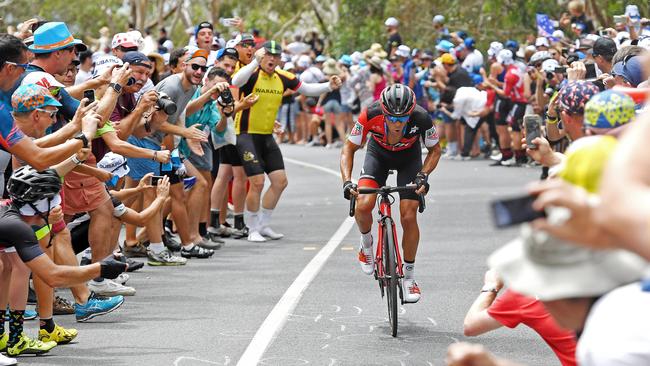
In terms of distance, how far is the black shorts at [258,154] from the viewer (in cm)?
1540

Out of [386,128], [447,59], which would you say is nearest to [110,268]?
[386,128]

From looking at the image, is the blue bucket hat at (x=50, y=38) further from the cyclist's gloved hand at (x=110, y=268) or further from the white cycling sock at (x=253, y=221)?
the white cycling sock at (x=253, y=221)

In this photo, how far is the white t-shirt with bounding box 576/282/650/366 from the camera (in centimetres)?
357

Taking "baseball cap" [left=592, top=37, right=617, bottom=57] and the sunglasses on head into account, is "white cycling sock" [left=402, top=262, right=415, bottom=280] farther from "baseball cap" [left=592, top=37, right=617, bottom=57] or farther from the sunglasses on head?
"baseball cap" [left=592, top=37, right=617, bottom=57]

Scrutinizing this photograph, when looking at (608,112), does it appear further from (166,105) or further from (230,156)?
(230,156)

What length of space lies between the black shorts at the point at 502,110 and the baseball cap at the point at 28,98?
1704 cm

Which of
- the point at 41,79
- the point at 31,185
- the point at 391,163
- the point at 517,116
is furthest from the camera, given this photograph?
the point at 517,116

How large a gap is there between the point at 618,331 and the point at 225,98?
1099cm

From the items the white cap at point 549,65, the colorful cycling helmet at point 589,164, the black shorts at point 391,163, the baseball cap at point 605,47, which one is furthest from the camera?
the white cap at point 549,65

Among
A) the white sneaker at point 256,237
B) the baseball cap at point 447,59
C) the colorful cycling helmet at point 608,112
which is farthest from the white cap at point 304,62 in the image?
the colorful cycling helmet at point 608,112

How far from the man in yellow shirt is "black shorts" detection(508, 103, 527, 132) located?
924 cm

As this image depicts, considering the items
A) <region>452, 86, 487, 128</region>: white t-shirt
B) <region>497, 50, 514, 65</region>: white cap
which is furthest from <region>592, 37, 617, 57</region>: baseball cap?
<region>452, 86, 487, 128</region>: white t-shirt

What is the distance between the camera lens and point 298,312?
10.2 m

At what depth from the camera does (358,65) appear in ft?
104
